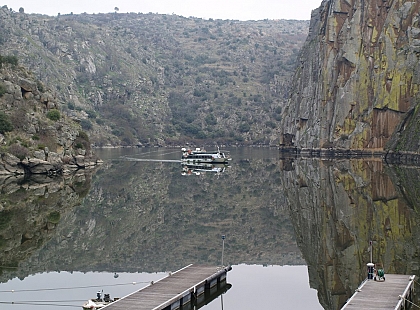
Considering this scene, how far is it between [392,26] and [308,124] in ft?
99.9

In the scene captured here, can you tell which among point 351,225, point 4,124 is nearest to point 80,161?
point 4,124

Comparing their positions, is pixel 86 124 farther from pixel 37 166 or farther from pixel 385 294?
pixel 385 294

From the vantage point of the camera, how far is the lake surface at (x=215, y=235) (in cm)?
2955

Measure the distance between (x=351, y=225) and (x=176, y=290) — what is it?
2052cm

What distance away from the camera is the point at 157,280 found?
2880 centimetres

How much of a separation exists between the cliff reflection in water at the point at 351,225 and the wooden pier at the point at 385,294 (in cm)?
109

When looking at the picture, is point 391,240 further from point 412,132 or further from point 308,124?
point 308,124

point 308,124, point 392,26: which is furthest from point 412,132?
point 308,124

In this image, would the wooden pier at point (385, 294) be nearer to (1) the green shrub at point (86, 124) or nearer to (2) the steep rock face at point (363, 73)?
(2) the steep rock face at point (363, 73)

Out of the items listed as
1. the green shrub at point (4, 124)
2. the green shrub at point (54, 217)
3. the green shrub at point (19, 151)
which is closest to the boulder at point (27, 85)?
the green shrub at point (4, 124)

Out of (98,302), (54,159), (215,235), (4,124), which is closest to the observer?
(98,302)

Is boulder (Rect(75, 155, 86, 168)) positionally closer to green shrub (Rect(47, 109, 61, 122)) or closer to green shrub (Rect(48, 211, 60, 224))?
green shrub (Rect(47, 109, 61, 122))

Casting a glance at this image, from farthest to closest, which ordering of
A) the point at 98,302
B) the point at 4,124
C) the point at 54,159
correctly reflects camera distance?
the point at 54,159 → the point at 4,124 → the point at 98,302

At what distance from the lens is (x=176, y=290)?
26.4 metres
